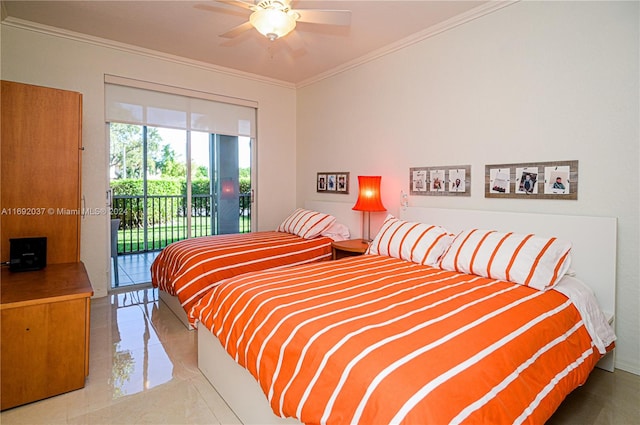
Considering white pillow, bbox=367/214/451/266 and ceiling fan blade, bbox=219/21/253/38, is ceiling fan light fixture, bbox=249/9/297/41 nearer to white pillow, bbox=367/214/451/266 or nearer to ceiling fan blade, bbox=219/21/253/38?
ceiling fan blade, bbox=219/21/253/38

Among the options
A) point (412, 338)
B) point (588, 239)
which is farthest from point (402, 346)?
Result: point (588, 239)

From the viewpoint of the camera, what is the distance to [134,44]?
366cm

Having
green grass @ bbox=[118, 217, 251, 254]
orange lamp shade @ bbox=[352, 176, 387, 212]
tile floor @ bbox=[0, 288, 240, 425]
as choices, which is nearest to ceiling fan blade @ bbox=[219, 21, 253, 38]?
orange lamp shade @ bbox=[352, 176, 387, 212]

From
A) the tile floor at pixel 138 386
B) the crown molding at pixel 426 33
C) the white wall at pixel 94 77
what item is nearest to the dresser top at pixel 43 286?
the tile floor at pixel 138 386

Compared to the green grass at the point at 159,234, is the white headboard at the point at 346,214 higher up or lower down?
higher up

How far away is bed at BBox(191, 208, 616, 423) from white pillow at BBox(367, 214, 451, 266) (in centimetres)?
13

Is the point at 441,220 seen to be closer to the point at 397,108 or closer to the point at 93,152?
the point at 397,108

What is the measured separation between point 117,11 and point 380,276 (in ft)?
10.0

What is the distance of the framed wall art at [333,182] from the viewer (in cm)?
427

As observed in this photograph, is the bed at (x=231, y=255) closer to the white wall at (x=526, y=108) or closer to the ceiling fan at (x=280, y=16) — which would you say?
the white wall at (x=526, y=108)

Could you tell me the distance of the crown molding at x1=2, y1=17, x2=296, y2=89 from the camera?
3.18m

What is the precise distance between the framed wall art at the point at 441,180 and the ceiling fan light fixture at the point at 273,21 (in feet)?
5.94

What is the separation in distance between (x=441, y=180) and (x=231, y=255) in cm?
201

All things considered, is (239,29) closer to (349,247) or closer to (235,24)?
(235,24)
